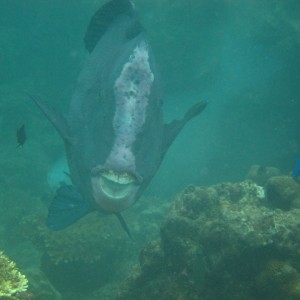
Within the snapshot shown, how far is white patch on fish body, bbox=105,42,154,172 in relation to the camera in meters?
2.37

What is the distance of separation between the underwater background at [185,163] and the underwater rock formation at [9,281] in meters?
0.13

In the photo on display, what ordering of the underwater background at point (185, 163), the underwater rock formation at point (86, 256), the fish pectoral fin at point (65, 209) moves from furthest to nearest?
the underwater rock formation at point (86, 256), the underwater background at point (185, 163), the fish pectoral fin at point (65, 209)

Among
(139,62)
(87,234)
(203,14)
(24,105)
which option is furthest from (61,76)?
(139,62)

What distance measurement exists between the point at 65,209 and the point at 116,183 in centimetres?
135

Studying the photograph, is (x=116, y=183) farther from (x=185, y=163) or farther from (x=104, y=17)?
(x=185, y=163)

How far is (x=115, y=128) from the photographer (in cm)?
242

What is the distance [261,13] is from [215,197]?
13.5 meters

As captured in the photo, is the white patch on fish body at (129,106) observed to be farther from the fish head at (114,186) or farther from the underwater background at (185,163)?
the underwater background at (185,163)

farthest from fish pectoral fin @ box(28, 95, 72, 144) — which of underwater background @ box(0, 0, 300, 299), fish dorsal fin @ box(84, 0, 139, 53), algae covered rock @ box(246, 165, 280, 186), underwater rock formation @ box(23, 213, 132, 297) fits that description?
algae covered rock @ box(246, 165, 280, 186)

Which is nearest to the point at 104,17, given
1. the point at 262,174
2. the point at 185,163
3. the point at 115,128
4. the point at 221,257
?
the point at 115,128

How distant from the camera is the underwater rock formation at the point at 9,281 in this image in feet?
13.9

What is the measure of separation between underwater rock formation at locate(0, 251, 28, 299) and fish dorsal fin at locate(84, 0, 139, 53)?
3.16 metres

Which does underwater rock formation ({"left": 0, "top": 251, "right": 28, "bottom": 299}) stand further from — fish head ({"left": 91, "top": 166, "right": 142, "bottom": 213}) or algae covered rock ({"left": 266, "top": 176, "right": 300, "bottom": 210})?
algae covered rock ({"left": 266, "top": 176, "right": 300, "bottom": 210})

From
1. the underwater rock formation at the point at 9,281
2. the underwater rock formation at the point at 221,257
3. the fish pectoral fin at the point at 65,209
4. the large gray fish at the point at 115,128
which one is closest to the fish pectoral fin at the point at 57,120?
the large gray fish at the point at 115,128
